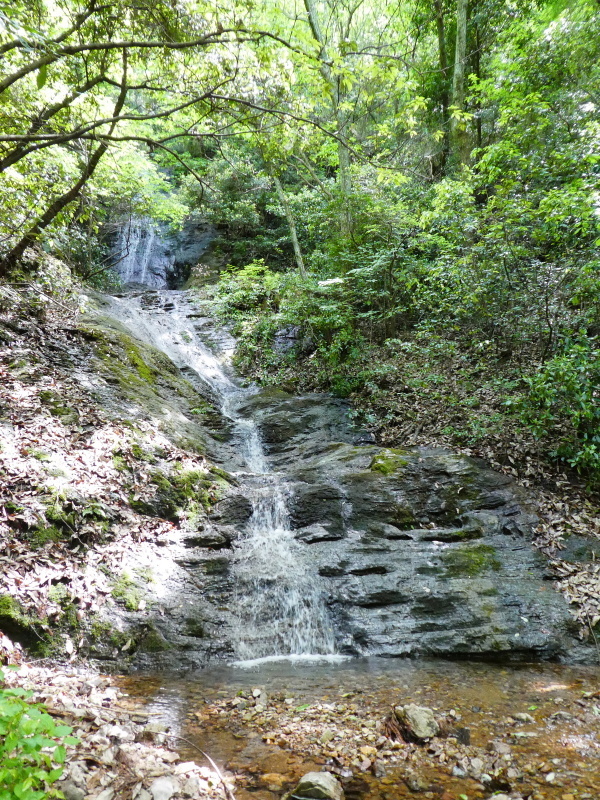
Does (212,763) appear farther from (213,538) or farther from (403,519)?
(403,519)

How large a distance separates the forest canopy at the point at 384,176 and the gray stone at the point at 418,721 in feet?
14.7

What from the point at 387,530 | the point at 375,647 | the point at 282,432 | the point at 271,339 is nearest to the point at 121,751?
the point at 375,647

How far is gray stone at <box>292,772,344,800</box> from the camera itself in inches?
90.6

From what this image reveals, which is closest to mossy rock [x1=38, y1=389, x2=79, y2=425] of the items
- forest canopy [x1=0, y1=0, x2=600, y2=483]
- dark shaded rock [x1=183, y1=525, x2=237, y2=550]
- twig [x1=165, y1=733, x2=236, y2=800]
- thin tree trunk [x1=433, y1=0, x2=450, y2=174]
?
forest canopy [x1=0, y1=0, x2=600, y2=483]

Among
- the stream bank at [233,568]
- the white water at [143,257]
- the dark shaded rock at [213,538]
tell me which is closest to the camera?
the stream bank at [233,568]

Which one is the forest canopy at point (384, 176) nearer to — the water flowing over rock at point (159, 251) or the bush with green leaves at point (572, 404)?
the bush with green leaves at point (572, 404)

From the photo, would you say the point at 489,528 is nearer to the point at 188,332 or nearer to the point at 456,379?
the point at 456,379

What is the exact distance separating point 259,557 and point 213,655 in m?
1.40

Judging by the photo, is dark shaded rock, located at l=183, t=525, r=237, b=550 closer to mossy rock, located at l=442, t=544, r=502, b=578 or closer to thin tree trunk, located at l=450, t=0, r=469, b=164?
mossy rock, located at l=442, t=544, r=502, b=578

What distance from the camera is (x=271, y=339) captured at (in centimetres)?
1353

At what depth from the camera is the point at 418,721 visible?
296 cm

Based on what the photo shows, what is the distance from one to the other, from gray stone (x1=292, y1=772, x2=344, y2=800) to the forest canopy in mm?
4345

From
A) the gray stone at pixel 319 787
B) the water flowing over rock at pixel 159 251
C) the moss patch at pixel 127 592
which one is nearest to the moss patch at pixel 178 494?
the moss patch at pixel 127 592

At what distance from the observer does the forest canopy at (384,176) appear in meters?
4.94
